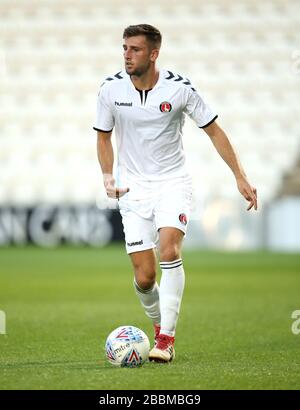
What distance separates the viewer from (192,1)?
94.9ft

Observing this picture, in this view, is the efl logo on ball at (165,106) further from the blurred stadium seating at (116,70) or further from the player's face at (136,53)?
the blurred stadium seating at (116,70)

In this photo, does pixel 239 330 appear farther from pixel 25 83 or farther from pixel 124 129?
pixel 25 83

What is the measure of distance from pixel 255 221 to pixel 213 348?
57.8ft

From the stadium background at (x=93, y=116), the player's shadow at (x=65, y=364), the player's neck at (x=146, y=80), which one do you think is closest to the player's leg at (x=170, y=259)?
the player's shadow at (x=65, y=364)

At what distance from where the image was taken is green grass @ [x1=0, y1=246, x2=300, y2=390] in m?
5.01

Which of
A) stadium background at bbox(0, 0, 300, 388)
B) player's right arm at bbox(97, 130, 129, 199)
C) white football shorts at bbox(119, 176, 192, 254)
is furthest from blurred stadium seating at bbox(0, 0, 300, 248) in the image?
white football shorts at bbox(119, 176, 192, 254)

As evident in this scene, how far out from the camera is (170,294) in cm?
595

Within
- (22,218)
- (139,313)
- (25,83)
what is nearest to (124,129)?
(139,313)

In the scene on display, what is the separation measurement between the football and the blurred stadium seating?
2055 centimetres

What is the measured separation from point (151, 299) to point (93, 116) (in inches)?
828

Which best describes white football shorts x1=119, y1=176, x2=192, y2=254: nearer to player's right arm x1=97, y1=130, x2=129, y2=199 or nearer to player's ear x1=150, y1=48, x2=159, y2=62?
player's right arm x1=97, y1=130, x2=129, y2=199

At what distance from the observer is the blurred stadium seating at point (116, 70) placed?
27.0 m

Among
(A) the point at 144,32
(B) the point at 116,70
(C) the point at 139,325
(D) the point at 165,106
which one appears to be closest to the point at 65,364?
(D) the point at 165,106

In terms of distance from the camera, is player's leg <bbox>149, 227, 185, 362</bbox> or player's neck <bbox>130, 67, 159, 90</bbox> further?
player's neck <bbox>130, 67, 159, 90</bbox>
